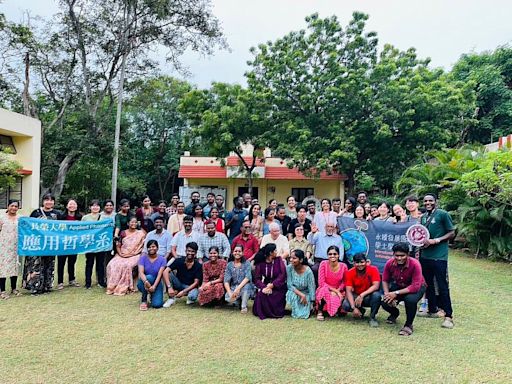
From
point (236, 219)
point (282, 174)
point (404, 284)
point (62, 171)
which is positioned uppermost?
point (282, 174)

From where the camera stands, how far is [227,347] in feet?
13.6

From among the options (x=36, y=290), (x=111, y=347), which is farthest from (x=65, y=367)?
(x=36, y=290)

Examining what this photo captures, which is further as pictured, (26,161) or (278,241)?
(26,161)

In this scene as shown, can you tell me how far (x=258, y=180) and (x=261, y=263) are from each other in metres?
18.2

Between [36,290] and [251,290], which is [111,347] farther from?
[36,290]

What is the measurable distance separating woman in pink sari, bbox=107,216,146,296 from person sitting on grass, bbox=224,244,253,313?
178 centimetres

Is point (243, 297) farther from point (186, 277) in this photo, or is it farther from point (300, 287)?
point (186, 277)

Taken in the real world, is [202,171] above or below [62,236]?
above

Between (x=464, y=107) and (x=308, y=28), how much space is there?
7046mm

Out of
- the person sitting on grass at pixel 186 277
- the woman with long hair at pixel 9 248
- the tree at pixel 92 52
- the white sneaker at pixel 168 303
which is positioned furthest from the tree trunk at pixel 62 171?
the white sneaker at pixel 168 303

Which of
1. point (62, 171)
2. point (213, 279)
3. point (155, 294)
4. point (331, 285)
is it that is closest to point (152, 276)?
point (155, 294)

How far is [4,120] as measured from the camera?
41.9 ft

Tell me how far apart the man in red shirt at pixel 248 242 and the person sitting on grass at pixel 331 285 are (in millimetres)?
1101

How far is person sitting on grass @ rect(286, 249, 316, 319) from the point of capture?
5281 mm
